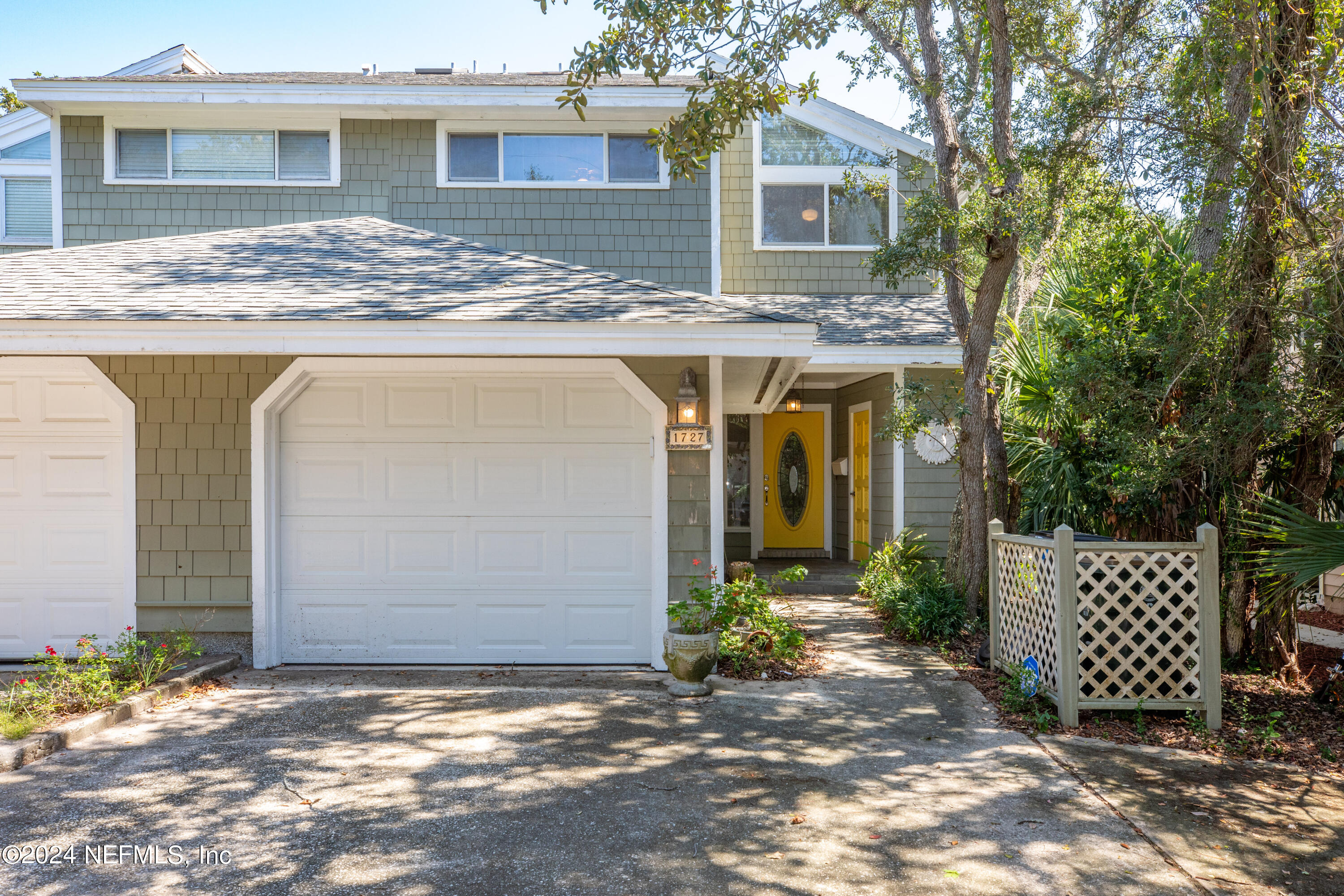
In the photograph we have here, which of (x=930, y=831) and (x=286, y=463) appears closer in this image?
(x=930, y=831)

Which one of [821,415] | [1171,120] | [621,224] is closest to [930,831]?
[1171,120]

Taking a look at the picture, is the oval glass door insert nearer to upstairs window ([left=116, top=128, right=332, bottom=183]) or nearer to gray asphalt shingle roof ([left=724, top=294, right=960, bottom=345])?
gray asphalt shingle roof ([left=724, top=294, right=960, bottom=345])

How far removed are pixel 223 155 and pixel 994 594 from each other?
9791 millimetres

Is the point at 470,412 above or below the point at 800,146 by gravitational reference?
below

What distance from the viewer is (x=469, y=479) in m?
6.53

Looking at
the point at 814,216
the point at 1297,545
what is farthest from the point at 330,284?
the point at 814,216

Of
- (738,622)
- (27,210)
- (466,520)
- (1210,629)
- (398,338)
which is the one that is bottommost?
A: (738,622)

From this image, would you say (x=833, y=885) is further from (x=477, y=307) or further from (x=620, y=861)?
(x=477, y=307)

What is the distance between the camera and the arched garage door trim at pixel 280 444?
6.32 metres

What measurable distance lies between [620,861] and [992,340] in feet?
19.4

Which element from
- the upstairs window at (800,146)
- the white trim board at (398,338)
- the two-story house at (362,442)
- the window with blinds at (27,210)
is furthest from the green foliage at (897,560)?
the window with blinds at (27,210)

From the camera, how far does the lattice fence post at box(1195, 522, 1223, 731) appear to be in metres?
5.02

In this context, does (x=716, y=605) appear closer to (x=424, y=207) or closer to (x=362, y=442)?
(x=362, y=442)

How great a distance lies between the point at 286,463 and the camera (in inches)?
255
